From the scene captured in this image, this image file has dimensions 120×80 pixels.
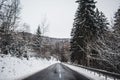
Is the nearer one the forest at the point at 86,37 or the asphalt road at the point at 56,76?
the forest at the point at 86,37

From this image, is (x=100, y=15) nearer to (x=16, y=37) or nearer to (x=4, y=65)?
(x=16, y=37)

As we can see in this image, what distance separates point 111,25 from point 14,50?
15634mm

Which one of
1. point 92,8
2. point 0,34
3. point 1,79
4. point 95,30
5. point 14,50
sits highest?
point 92,8

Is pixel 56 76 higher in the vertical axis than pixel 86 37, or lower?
lower

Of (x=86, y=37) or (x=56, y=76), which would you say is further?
(x=86, y=37)

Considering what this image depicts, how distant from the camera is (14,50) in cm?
2355

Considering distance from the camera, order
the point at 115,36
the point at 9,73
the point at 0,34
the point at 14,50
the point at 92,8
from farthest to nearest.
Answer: the point at 92,8, the point at 14,50, the point at 0,34, the point at 9,73, the point at 115,36

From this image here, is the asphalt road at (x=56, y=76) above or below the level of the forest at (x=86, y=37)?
below

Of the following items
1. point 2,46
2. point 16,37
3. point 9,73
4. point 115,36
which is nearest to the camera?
point 115,36

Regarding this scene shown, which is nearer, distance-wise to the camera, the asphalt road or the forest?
the forest

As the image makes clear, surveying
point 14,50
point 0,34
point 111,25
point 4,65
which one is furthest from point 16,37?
point 111,25

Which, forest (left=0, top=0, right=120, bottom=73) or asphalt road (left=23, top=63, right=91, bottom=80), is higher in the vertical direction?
forest (left=0, top=0, right=120, bottom=73)

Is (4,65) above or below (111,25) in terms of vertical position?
below

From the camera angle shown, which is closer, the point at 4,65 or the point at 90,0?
the point at 4,65
